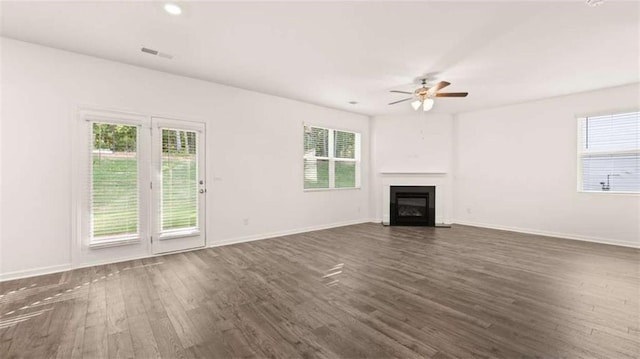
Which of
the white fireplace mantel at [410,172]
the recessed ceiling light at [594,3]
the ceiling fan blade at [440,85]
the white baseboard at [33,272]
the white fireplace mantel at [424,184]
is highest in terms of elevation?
the recessed ceiling light at [594,3]

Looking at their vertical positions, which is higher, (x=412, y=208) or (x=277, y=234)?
(x=412, y=208)

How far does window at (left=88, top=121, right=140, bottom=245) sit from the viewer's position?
3.64 metres

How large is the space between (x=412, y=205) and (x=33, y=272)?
679 centimetres

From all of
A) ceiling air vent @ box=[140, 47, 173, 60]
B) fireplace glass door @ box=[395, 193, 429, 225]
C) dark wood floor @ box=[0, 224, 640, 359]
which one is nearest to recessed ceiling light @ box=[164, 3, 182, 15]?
ceiling air vent @ box=[140, 47, 173, 60]

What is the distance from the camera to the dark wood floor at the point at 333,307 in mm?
1921

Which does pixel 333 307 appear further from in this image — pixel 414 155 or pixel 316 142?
pixel 414 155

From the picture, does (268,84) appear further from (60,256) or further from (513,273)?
(513,273)

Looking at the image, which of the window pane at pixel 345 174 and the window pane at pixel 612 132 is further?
the window pane at pixel 345 174

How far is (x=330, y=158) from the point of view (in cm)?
654

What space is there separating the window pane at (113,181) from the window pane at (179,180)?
381 millimetres

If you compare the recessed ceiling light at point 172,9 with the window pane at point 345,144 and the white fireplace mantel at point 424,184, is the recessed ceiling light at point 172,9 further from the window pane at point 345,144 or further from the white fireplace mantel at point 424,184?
the white fireplace mantel at point 424,184

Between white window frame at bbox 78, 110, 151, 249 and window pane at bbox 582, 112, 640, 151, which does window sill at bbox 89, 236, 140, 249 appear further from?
window pane at bbox 582, 112, 640, 151

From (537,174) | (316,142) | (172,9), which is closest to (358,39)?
(172,9)

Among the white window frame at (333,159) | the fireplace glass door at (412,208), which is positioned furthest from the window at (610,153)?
the white window frame at (333,159)
